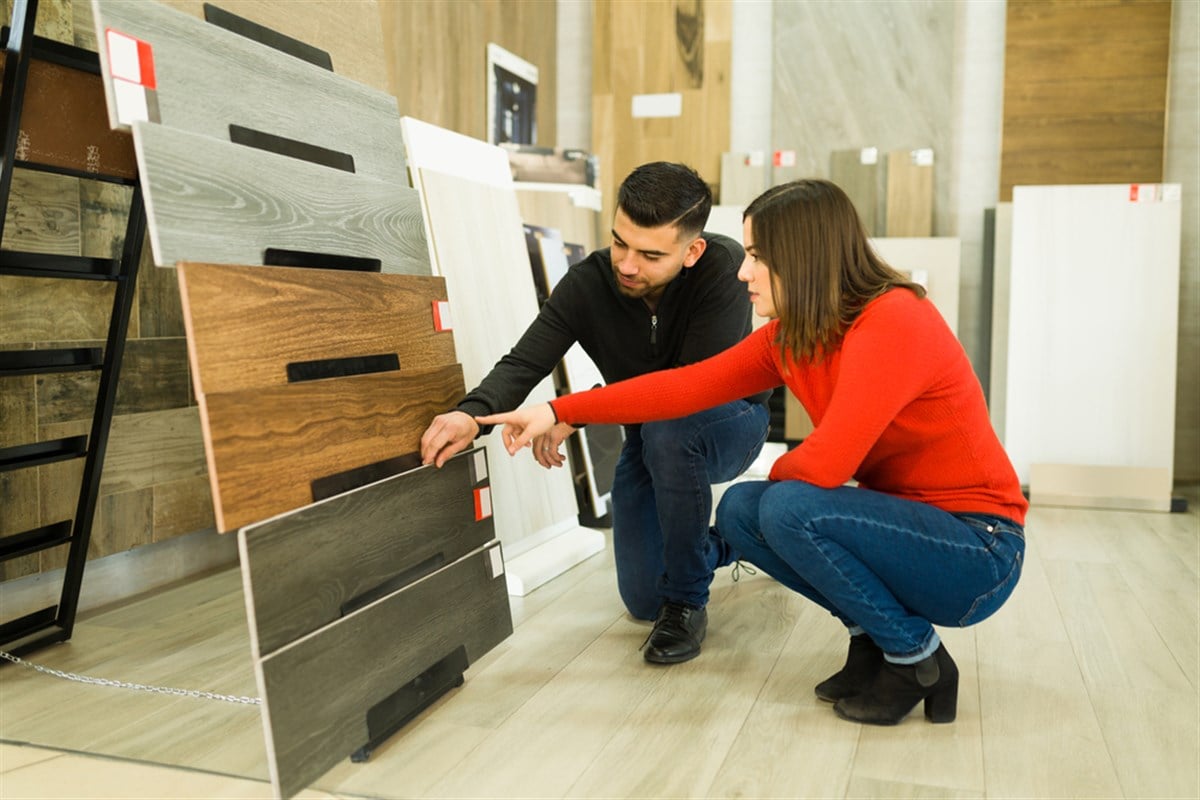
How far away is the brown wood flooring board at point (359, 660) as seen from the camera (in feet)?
4.54

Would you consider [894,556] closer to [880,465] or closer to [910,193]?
[880,465]

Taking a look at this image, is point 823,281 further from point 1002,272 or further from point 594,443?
point 1002,272

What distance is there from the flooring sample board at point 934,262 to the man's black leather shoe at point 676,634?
2640 mm

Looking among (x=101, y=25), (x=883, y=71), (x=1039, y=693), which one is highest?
(x=883, y=71)

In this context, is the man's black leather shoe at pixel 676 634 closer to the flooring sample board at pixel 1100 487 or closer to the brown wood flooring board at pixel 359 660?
the brown wood flooring board at pixel 359 660

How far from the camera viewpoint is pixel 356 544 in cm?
156

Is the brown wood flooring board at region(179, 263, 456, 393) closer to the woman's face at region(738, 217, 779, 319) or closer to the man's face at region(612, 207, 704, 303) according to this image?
the man's face at region(612, 207, 704, 303)

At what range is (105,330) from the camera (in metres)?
2.47

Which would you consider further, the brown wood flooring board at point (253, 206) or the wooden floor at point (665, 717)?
the wooden floor at point (665, 717)

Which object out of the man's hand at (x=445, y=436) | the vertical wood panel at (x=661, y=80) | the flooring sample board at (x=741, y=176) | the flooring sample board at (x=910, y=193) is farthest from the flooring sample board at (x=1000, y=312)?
the man's hand at (x=445, y=436)

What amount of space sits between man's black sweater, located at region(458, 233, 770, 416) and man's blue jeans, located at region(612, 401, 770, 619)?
0.53ft

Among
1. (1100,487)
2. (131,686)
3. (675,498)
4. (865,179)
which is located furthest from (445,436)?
(865,179)

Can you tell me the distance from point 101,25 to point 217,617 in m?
1.46

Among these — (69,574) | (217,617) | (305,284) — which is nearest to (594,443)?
(217,617)
